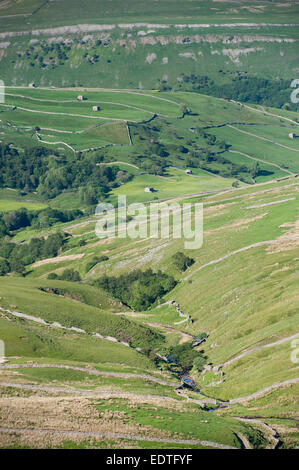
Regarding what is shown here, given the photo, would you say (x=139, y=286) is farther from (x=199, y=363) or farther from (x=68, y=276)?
(x=199, y=363)

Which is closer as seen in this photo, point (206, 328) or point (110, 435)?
point (110, 435)

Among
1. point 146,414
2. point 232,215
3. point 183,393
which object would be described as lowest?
point 232,215

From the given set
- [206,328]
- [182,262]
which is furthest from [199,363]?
[182,262]

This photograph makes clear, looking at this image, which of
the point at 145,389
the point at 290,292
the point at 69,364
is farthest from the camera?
the point at 290,292

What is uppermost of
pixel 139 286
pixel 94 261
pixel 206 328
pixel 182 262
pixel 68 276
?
pixel 206 328

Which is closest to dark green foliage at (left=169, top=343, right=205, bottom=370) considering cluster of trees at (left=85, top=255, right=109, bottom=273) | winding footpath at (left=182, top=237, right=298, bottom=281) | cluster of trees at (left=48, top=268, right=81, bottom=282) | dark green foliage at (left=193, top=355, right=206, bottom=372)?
dark green foliage at (left=193, top=355, right=206, bottom=372)

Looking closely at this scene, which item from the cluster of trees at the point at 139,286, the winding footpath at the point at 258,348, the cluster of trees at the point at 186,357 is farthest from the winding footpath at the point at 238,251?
the winding footpath at the point at 258,348

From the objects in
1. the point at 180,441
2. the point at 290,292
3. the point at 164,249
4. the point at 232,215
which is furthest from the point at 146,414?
the point at 232,215

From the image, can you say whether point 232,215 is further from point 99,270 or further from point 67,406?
point 67,406

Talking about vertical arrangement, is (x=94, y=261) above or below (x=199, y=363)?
below
